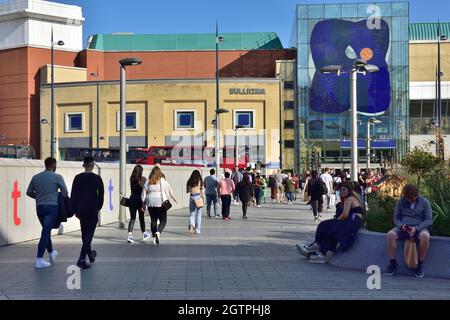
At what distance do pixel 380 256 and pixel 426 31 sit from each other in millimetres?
74953

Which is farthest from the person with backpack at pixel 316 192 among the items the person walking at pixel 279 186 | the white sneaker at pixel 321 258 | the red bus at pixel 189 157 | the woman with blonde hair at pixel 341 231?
the red bus at pixel 189 157

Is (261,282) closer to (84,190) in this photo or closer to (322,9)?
(84,190)

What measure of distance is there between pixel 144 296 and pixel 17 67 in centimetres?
7517

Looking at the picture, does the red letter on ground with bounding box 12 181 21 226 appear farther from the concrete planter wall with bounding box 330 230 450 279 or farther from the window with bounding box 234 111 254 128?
the window with bounding box 234 111 254 128

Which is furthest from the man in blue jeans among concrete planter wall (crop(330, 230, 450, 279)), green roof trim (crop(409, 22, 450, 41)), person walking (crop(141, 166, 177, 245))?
green roof trim (crop(409, 22, 450, 41))

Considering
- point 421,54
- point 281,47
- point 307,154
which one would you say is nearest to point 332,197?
point 307,154

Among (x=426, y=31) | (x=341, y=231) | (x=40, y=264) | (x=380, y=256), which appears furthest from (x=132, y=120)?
(x=380, y=256)

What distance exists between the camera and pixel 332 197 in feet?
95.7

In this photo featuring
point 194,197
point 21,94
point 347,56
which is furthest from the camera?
point 21,94

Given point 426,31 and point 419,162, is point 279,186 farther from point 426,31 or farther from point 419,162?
point 426,31

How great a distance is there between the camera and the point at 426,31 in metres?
79.8

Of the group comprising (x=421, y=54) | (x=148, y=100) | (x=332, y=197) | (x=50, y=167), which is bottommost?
(x=332, y=197)

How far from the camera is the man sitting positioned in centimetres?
963

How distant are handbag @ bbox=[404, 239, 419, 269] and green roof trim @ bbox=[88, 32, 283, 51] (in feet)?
250
